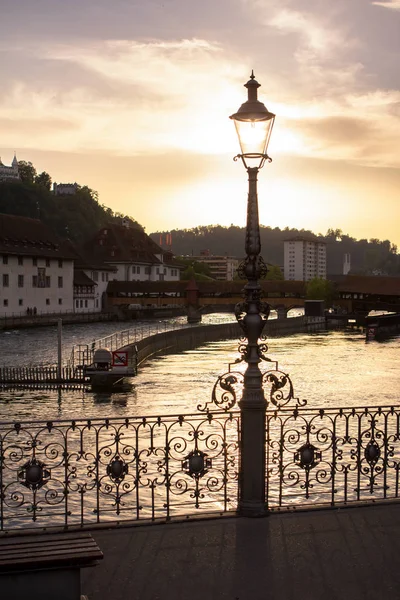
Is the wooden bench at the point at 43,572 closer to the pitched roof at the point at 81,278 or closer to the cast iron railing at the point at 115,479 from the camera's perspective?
the cast iron railing at the point at 115,479

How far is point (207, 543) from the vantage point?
6.30 metres

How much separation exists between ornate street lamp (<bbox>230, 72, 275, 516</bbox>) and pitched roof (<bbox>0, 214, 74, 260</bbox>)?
71449 mm

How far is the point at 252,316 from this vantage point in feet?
24.4

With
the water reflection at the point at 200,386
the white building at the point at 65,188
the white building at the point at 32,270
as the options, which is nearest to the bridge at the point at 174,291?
the white building at the point at 32,270

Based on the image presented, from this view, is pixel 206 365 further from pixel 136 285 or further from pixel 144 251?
pixel 144 251

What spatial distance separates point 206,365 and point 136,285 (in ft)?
176

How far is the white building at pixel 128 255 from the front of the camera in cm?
10562

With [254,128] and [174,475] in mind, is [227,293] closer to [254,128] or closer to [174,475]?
[174,475]

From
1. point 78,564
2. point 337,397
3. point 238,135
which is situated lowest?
point 337,397

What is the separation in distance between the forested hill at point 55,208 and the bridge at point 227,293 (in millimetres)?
21541

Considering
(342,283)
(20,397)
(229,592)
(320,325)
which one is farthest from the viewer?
(342,283)

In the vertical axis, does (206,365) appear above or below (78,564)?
below

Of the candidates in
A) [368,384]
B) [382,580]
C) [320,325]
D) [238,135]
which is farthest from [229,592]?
[320,325]

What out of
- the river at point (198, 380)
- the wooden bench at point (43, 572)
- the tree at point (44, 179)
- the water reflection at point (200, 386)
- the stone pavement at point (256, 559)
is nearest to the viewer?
the wooden bench at point (43, 572)
